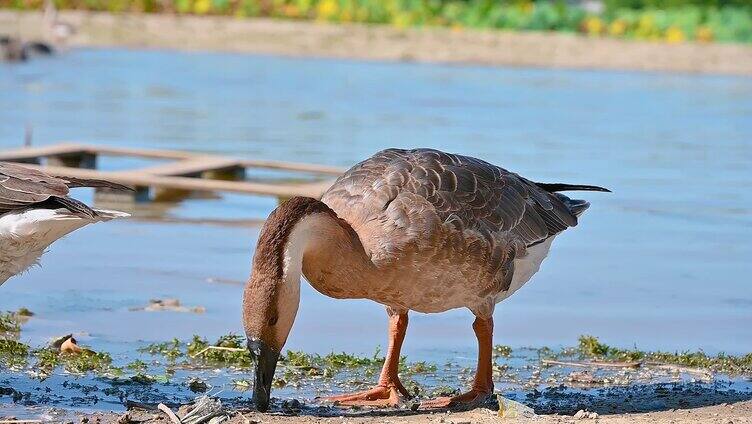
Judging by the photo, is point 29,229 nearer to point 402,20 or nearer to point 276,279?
point 276,279

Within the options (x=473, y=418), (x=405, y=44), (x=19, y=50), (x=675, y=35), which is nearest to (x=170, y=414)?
(x=473, y=418)

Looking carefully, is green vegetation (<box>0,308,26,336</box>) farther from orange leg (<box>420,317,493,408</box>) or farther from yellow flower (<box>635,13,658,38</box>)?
yellow flower (<box>635,13,658,38</box>)

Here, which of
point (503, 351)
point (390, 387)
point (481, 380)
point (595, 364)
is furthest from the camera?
point (503, 351)

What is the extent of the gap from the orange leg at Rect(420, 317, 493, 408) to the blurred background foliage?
92.8 ft

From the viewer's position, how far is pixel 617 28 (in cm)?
3484

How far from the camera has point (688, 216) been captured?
12.2 m

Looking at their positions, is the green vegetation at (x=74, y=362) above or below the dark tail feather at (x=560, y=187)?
below

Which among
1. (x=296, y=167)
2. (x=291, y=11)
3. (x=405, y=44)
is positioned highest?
(x=291, y=11)

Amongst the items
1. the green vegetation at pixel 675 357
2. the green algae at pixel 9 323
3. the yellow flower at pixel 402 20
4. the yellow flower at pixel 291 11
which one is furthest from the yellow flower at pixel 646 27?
the green algae at pixel 9 323

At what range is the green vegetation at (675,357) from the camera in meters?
7.18

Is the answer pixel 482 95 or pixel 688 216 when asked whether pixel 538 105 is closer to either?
pixel 482 95

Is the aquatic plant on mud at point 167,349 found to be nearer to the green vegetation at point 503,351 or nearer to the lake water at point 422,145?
the lake water at point 422,145

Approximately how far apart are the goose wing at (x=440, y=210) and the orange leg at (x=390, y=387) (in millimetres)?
656

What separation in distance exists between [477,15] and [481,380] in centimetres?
3130
